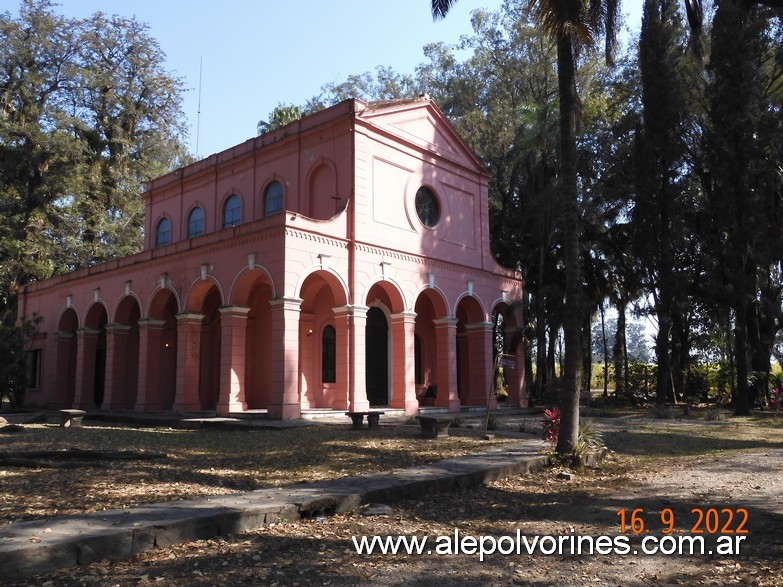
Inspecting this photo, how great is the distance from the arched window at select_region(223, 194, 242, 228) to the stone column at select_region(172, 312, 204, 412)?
Result: 4.73 meters

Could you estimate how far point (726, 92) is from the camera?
22.1 metres

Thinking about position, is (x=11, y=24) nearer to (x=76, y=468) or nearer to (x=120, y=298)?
(x=120, y=298)

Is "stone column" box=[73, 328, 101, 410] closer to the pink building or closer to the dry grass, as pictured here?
the pink building

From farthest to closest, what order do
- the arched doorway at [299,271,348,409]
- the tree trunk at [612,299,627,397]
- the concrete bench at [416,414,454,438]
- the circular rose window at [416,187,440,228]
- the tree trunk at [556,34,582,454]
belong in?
the tree trunk at [612,299,627,397] < the circular rose window at [416,187,440,228] < the arched doorway at [299,271,348,409] < the concrete bench at [416,414,454,438] < the tree trunk at [556,34,582,454]

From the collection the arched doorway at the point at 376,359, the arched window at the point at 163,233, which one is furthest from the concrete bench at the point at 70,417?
the arched window at the point at 163,233

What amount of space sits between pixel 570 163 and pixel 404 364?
1084 cm

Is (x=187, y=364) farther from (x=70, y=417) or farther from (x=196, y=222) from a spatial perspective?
(x=196, y=222)

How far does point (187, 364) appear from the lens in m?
19.5

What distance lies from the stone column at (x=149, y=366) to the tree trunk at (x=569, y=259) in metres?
15.3

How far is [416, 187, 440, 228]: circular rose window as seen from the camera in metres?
22.0

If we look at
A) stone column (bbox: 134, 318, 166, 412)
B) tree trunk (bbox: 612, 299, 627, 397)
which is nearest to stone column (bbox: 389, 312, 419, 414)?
stone column (bbox: 134, 318, 166, 412)

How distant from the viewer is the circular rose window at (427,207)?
2203 centimetres

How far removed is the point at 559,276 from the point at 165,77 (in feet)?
75.4

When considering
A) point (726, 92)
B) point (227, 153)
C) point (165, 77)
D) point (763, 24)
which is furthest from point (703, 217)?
point (165, 77)
